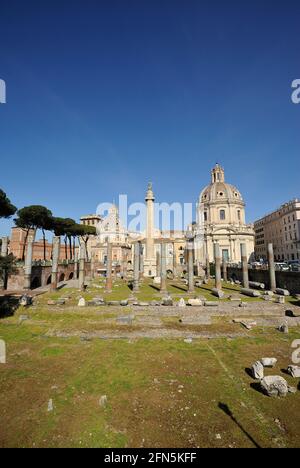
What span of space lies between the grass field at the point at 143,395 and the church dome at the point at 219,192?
2227 inches

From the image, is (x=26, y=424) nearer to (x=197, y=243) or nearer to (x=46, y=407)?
(x=46, y=407)

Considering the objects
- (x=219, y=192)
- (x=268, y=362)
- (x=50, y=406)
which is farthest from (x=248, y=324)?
(x=219, y=192)

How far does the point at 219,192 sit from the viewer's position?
6612 cm

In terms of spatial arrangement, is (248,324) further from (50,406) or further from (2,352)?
(2,352)

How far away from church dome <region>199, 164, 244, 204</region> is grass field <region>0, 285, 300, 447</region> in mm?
56564

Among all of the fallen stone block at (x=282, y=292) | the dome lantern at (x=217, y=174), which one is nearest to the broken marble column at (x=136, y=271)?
the fallen stone block at (x=282, y=292)

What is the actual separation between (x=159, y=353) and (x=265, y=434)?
526cm

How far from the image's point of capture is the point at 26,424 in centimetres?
564

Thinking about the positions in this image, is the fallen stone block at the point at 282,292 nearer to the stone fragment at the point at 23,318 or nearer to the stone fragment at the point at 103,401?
the stone fragment at the point at 103,401

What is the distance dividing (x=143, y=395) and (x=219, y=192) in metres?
64.1

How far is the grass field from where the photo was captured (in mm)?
5234

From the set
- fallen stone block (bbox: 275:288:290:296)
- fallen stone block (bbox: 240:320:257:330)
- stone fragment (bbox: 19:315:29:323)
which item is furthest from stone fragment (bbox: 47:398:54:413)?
fallen stone block (bbox: 275:288:290:296)

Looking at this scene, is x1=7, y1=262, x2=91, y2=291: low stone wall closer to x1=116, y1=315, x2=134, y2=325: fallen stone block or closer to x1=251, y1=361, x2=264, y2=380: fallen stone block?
x1=116, y1=315, x2=134, y2=325: fallen stone block
